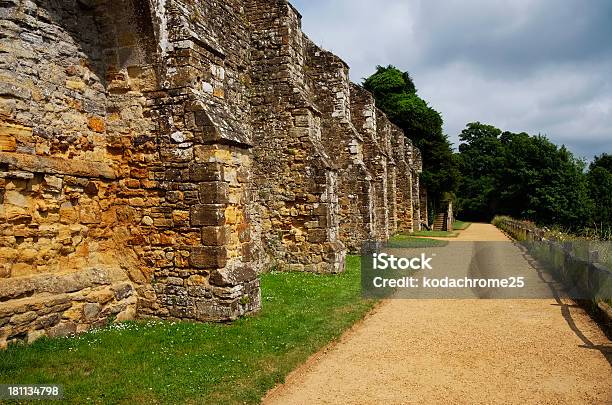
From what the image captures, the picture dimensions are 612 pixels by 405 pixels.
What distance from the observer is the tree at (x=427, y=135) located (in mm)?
37719

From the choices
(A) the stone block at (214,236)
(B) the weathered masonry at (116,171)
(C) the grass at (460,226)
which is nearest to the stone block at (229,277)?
(B) the weathered masonry at (116,171)

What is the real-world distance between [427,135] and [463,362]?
34220mm

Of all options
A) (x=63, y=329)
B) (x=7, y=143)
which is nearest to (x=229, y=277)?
(x=63, y=329)

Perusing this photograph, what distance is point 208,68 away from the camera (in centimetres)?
764

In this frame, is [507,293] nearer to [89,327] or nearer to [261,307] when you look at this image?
[261,307]

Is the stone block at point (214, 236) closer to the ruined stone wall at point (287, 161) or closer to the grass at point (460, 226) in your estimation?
the ruined stone wall at point (287, 161)

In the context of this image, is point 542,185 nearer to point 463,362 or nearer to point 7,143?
point 463,362

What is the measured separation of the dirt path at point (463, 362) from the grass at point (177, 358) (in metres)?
0.35

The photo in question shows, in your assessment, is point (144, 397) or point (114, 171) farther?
point (114, 171)

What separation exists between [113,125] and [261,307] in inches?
158

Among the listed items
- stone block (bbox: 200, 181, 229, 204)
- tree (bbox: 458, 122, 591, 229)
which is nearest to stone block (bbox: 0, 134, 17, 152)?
stone block (bbox: 200, 181, 229, 204)

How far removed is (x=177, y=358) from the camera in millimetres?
5750

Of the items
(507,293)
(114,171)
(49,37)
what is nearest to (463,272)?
(507,293)

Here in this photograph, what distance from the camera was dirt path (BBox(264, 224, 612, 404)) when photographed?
16.6 ft
